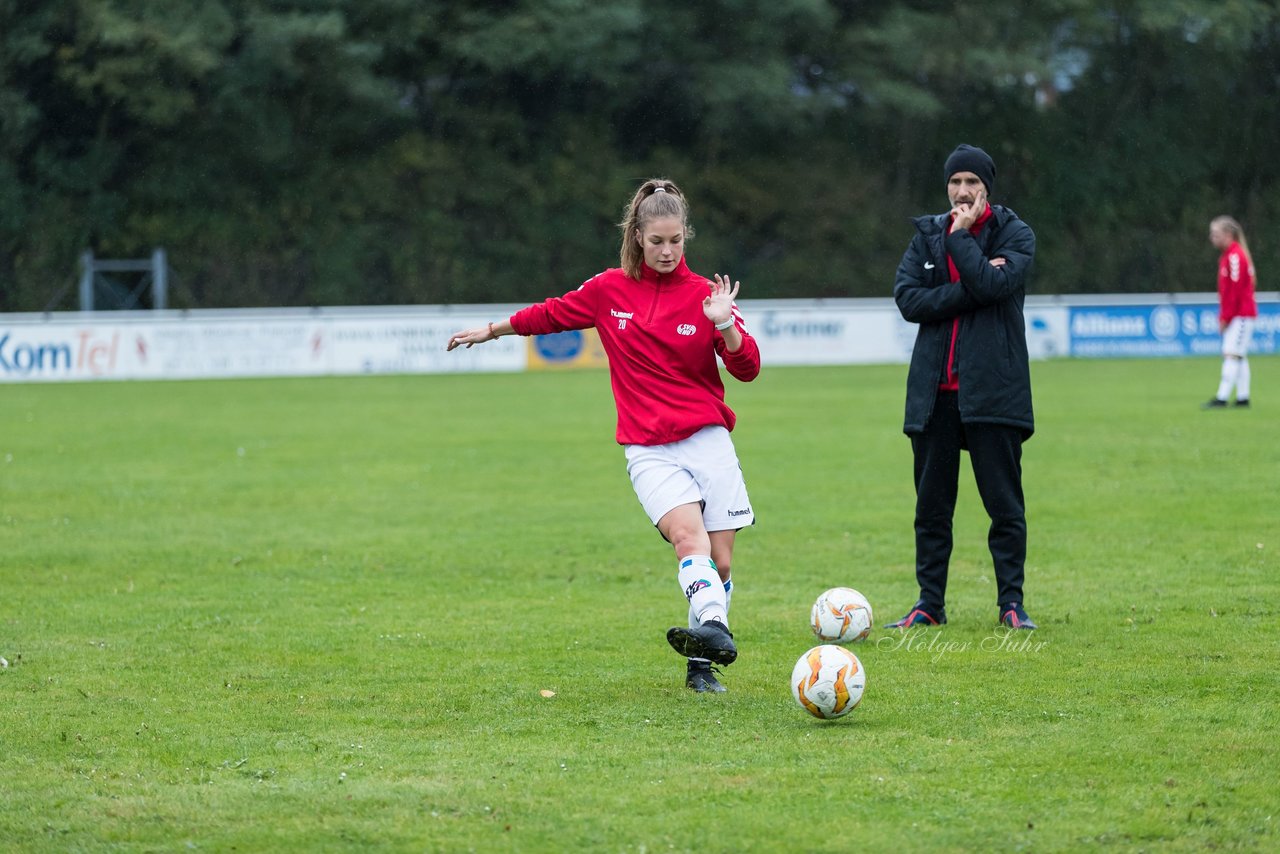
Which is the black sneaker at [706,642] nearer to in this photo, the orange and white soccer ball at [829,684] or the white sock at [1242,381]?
the orange and white soccer ball at [829,684]

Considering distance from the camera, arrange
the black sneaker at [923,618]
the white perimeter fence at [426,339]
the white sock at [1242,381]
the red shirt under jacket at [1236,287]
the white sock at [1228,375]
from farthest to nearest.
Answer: the white perimeter fence at [426,339], the white sock at [1242,381], the white sock at [1228,375], the red shirt under jacket at [1236,287], the black sneaker at [923,618]

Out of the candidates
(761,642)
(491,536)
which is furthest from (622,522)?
(761,642)

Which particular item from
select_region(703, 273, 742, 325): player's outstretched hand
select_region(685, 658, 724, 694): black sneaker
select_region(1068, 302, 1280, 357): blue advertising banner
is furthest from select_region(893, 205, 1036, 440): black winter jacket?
select_region(1068, 302, 1280, 357): blue advertising banner

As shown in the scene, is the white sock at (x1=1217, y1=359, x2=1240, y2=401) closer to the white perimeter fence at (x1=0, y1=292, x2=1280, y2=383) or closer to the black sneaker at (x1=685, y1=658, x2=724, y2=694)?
the white perimeter fence at (x1=0, y1=292, x2=1280, y2=383)

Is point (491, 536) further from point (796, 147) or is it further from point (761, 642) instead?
point (796, 147)

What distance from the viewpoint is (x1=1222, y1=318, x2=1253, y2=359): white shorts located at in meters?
19.5

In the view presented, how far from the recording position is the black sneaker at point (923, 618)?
757 centimetres

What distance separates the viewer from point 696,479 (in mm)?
6273

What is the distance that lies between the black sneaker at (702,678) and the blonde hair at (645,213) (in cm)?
150

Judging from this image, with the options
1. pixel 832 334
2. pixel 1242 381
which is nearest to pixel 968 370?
pixel 1242 381

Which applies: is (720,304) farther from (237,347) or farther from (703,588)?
(237,347)

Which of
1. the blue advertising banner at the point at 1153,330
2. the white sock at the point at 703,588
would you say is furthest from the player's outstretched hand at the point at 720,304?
the blue advertising banner at the point at 1153,330

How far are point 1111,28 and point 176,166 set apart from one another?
1039 inches

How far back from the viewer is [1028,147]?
4775 cm
